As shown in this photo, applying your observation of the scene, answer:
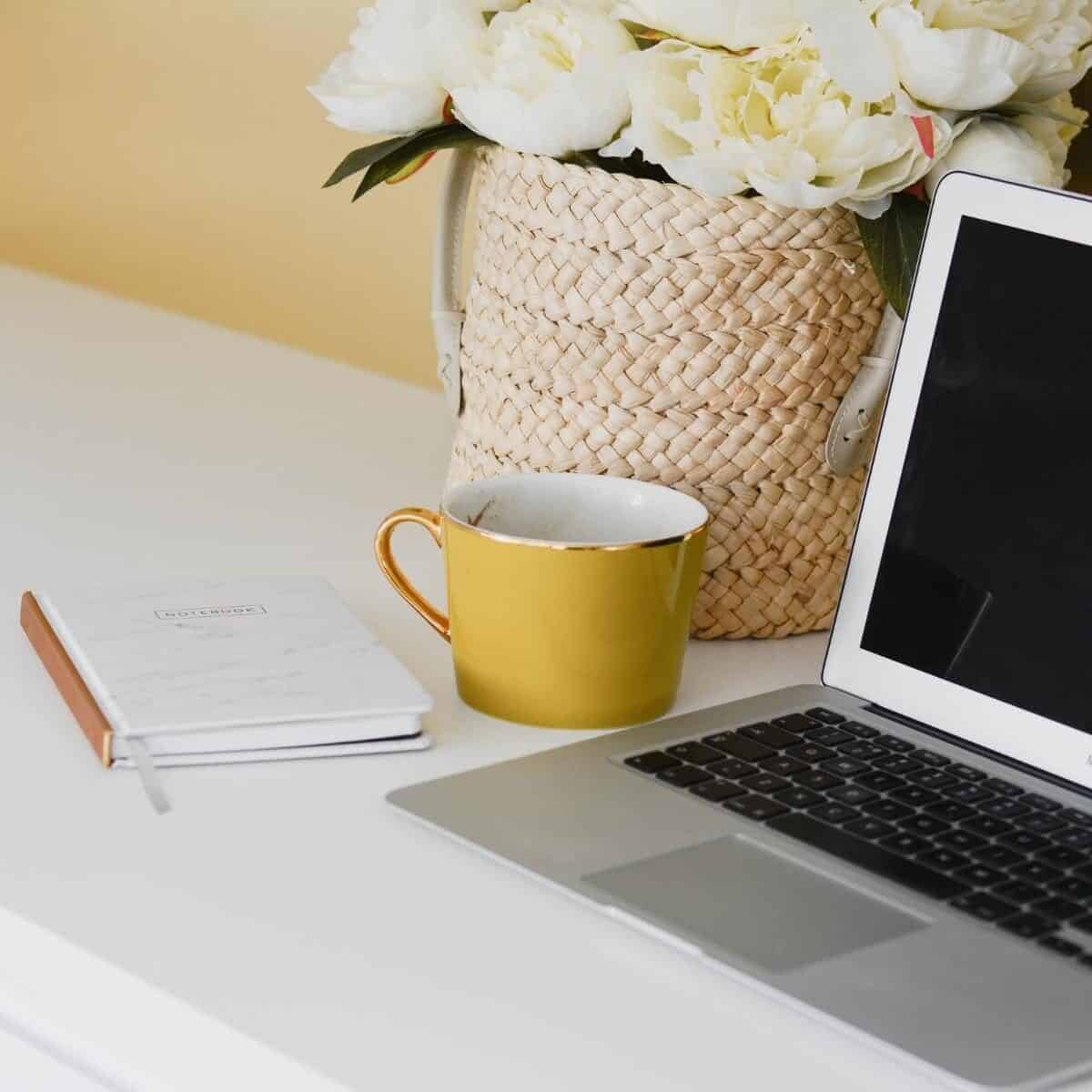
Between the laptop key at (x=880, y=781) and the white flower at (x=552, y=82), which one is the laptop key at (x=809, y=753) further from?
the white flower at (x=552, y=82)

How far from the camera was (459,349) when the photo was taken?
0.92m

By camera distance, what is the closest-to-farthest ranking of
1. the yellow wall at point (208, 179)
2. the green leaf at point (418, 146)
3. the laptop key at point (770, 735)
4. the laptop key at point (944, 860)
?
1. the laptop key at point (944, 860)
2. the laptop key at point (770, 735)
3. the green leaf at point (418, 146)
4. the yellow wall at point (208, 179)

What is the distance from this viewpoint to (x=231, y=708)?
0.71 meters

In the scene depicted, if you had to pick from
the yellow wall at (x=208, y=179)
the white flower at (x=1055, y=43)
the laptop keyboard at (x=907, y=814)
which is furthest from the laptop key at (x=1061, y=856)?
the yellow wall at (x=208, y=179)

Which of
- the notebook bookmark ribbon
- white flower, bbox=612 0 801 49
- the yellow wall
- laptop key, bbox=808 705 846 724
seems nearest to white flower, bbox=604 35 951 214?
white flower, bbox=612 0 801 49

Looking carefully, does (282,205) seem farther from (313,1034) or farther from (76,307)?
(313,1034)

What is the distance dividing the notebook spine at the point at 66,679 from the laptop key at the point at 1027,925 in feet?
1.13

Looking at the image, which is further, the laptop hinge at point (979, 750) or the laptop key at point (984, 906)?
the laptop hinge at point (979, 750)

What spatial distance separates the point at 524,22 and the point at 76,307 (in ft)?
2.57

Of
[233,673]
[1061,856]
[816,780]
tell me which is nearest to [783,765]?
[816,780]

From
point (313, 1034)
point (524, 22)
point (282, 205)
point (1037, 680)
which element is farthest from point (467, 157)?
point (282, 205)

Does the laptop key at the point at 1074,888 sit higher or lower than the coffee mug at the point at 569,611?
lower

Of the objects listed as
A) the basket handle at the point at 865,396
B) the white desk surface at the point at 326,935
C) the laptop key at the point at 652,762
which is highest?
the basket handle at the point at 865,396

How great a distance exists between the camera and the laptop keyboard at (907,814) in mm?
606
